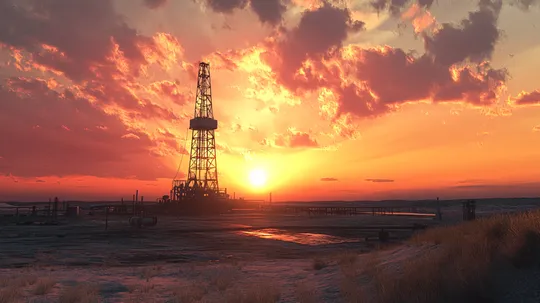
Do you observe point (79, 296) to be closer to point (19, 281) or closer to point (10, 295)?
point (10, 295)

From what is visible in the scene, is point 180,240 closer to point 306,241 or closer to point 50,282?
point 306,241

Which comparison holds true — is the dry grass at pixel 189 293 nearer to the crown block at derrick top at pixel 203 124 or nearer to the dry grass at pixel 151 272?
the dry grass at pixel 151 272

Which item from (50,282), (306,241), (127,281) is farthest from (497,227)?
(306,241)

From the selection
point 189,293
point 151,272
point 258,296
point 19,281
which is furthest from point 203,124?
point 258,296

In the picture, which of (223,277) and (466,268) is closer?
(466,268)

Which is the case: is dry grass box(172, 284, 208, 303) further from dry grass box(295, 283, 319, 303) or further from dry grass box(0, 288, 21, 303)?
dry grass box(0, 288, 21, 303)

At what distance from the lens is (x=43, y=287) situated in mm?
12891

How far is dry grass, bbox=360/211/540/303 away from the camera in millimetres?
8141

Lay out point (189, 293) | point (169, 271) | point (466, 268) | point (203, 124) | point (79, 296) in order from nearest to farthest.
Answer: point (466, 268)
point (79, 296)
point (189, 293)
point (169, 271)
point (203, 124)

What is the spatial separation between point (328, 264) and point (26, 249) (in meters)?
19.8

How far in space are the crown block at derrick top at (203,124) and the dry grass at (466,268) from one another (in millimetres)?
80180

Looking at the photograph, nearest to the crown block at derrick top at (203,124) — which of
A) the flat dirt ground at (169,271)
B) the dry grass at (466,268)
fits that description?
the flat dirt ground at (169,271)

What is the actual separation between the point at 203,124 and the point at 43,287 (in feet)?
252

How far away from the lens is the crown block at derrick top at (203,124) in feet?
291
